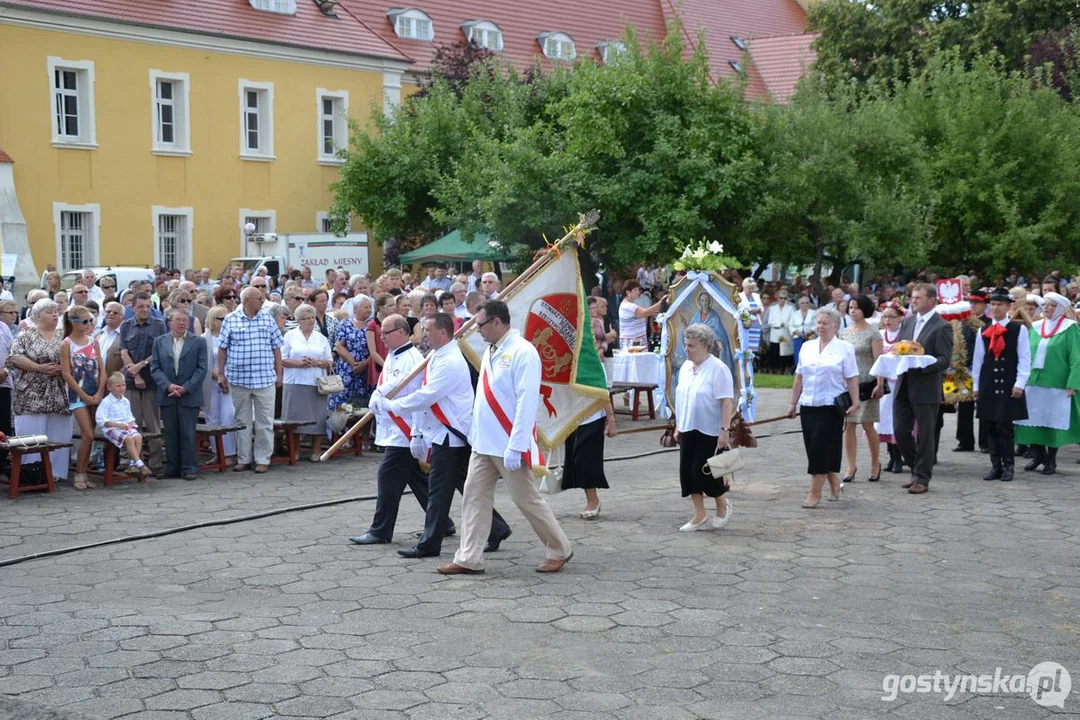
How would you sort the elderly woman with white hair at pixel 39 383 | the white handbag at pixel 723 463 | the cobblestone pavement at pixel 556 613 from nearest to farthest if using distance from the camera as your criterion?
the cobblestone pavement at pixel 556 613 → the white handbag at pixel 723 463 → the elderly woman with white hair at pixel 39 383

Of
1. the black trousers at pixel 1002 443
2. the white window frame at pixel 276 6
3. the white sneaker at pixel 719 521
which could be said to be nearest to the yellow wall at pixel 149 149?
the white window frame at pixel 276 6

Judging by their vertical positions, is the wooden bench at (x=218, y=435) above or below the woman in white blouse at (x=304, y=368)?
below

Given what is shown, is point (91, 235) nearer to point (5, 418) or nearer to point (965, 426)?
point (5, 418)

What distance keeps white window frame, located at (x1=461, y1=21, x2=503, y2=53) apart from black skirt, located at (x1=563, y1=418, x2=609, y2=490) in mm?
33612

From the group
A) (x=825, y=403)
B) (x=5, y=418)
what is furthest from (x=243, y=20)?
(x=825, y=403)

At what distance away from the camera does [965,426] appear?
14.4 meters

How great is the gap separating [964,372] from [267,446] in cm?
748

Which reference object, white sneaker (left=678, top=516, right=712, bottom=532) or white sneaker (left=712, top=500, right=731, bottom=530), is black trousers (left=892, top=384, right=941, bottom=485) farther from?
white sneaker (left=678, top=516, right=712, bottom=532)

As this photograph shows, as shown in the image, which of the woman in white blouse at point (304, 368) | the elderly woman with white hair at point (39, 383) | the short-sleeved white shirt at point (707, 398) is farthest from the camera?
the woman in white blouse at point (304, 368)

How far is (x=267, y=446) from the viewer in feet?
43.4

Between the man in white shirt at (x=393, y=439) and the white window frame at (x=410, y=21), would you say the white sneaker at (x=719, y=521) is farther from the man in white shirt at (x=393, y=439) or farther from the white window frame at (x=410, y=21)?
the white window frame at (x=410, y=21)

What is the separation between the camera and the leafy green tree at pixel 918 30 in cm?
3762

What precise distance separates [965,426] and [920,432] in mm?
2920

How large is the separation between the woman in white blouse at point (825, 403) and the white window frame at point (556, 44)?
34.9 meters
